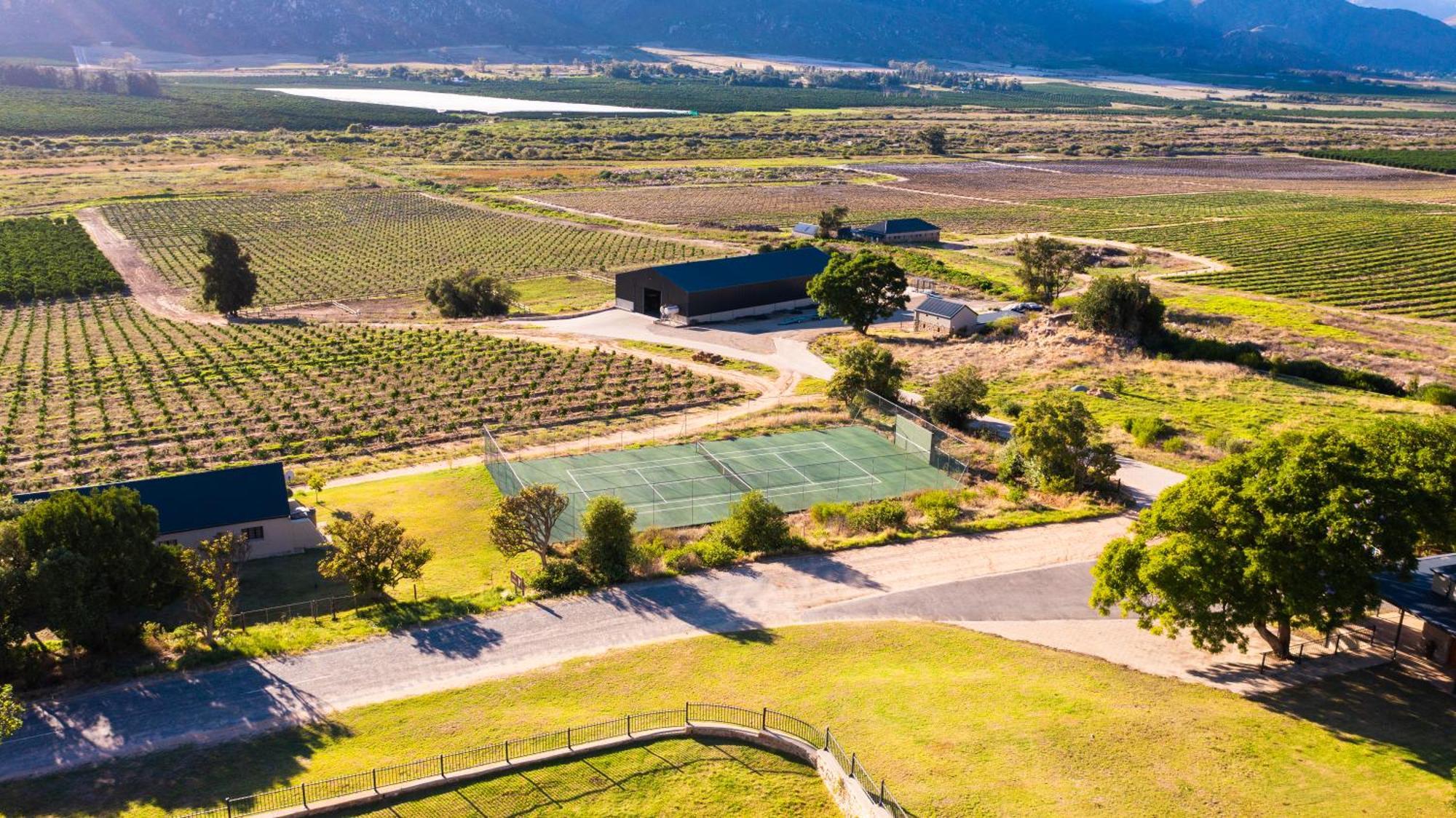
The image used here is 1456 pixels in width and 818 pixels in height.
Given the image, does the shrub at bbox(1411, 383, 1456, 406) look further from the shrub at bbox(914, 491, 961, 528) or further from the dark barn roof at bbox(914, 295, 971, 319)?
the shrub at bbox(914, 491, 961, 528)

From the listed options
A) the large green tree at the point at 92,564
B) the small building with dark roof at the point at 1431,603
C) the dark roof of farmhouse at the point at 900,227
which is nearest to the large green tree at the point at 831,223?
the dark roof of farmhouse at the point at 900,227

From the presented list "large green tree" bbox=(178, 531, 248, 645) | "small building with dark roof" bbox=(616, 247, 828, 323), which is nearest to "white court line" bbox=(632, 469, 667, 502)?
"large green tree" bbox=(178, 531, 248, 645)

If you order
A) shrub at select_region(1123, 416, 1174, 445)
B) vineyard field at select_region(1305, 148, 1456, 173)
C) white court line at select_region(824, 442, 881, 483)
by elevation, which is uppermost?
vineyard field at select_region(1305, 148, 1456, 173)

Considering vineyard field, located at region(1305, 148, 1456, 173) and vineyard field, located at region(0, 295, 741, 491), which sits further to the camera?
vineyard field, located at region(1305, 148, 1456, 173)

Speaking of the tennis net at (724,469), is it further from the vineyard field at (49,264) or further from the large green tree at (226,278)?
the vineyard field at (49,264)

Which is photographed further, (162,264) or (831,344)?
(162,264)

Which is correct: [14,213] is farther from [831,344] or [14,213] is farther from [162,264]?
[831,344]

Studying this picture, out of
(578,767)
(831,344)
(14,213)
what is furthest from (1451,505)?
(14,213)
